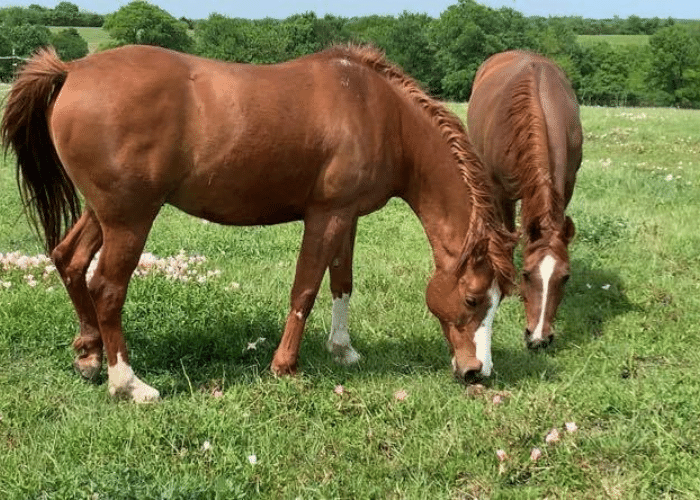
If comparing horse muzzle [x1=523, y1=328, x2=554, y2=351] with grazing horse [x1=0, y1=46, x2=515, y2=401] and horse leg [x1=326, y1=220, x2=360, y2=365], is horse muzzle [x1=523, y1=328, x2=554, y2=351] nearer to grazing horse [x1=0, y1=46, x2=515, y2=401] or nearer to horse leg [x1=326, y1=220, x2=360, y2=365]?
grazing horse [x1=0, y1=46, x2=515, y2=401]

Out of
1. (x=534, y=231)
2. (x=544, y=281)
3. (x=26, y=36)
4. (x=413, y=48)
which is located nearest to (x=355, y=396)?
(x=544, y=281)

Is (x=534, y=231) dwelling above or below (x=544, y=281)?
above

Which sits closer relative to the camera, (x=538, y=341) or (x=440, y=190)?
(x=440, y=190)

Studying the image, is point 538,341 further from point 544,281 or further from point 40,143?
point 40,143

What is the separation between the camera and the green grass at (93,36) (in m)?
71.2

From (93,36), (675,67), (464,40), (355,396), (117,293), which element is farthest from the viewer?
(93,36)

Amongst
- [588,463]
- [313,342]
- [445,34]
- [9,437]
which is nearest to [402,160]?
[313,342]

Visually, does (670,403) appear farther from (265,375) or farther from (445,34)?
(445,34)

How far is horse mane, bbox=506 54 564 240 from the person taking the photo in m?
4.94

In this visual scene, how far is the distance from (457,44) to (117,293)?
68.2 m

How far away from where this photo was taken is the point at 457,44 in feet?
224

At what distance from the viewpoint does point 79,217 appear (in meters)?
4.49

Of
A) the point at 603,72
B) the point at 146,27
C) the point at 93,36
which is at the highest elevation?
the point at 146,27

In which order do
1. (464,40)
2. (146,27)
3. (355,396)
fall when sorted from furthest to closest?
(146,27), (464,40), (355,396)
